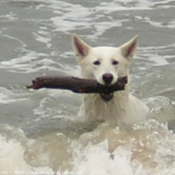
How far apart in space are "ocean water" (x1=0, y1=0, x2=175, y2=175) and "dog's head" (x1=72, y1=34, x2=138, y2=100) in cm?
68

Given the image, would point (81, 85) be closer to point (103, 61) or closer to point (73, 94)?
point (103, 61)

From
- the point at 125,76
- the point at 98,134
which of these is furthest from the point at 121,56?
the point at 98,134

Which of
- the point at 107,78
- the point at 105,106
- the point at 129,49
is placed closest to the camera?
the point at 107,78

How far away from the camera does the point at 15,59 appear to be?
39.2 ft

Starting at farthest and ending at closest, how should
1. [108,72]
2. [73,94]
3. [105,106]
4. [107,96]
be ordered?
[73,94] < [105,106] < [107,96] < [108,72]

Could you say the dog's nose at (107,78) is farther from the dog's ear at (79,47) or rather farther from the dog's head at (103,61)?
the dog's ear at (79,47)

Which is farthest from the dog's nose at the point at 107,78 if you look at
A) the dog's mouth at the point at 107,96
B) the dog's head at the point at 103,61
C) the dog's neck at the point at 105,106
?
the dog's neck at the point at 105,106

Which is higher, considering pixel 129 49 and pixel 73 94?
pixel 129 49

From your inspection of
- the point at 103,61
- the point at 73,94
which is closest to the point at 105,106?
the point at 103,61

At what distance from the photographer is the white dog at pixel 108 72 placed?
8.16 metres

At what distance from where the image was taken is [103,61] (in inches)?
320

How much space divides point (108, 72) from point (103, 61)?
264mm

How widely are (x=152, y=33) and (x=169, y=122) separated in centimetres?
529

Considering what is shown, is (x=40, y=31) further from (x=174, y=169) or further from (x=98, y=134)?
(x=174, y=169)
